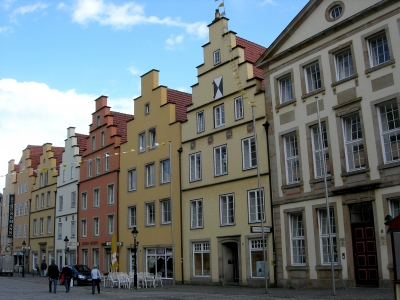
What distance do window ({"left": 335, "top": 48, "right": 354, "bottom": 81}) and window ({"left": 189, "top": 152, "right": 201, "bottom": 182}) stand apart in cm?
1144

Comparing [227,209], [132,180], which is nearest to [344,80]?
[227,209]

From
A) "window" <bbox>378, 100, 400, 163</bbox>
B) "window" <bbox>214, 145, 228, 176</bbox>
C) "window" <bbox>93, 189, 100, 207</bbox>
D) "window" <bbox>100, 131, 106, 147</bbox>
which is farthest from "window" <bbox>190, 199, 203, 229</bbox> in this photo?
"window" <bbox>100, 131, 106, 147</bbox>

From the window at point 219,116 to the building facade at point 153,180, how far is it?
3747 mm

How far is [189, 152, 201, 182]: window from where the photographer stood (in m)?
32.1

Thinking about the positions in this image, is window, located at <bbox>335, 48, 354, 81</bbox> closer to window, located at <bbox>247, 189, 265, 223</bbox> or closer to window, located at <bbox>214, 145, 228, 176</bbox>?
window, located at <bbox>247, 189, 265, 223</bbox>

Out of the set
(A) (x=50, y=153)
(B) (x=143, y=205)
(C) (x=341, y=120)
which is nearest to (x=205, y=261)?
(B) (x=143, y=205)

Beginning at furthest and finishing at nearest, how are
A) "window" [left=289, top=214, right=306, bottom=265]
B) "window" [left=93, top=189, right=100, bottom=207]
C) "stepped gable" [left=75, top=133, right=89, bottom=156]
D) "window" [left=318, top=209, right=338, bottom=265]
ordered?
1. "stepped gable" [left=75, top=133, right=89, bottom=156]
2. "window" [left=93, top=189, right=100, bottom=207]
3. "window" [left=289, top=214, right=306, bottom=265]
4. "window" [left=318, top=209, right=338, bottom=265]

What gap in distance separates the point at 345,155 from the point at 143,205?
58.6ft

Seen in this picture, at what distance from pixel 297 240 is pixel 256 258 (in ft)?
10.7

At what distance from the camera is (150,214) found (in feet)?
119

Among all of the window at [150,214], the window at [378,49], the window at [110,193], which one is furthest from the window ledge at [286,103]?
the window at [110,193]

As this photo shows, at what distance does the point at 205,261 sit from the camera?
3064 centimetres

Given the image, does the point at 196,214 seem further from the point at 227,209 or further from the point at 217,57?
the point at 217,57

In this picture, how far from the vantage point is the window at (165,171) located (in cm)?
3458
